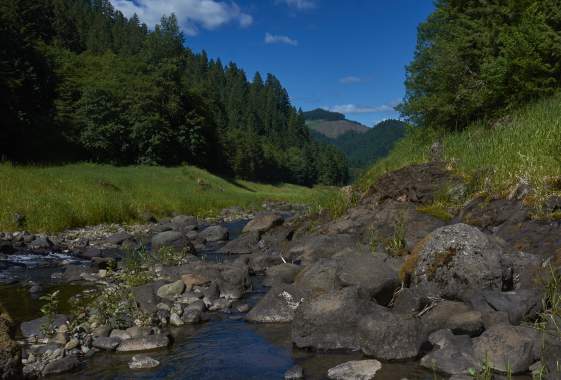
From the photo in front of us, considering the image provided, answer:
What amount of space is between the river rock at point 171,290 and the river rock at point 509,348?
6.63m

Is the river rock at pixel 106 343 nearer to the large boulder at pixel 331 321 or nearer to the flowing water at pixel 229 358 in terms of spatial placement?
the flowing water at pixel 229 358

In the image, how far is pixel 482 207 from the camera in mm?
12281

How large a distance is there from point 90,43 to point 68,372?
134986 millimetres

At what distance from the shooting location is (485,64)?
74.6 ft

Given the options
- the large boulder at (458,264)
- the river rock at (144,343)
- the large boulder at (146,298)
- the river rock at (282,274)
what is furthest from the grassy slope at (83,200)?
the river rock at (144,343)

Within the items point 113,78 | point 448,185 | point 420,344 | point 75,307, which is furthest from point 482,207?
point 113,78

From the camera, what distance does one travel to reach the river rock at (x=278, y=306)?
9.65 m

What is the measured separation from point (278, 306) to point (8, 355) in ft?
16.3

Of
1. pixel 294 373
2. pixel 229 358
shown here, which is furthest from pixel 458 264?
pixel 229 358

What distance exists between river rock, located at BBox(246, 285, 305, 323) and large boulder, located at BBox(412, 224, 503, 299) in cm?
231

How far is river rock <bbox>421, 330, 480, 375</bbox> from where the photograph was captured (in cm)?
651

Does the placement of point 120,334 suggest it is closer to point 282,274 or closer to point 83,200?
point 282,274

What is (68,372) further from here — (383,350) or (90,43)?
(90,43)

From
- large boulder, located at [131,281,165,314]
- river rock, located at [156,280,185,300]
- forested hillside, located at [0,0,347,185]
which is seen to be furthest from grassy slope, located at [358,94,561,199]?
forested hillside, located at [0,0,347,185]
